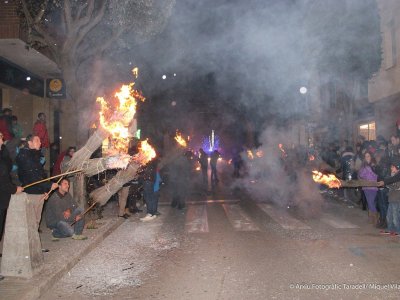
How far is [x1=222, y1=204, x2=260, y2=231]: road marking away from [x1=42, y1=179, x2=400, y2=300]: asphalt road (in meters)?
0.02

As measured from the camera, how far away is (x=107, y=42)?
9.41 metres

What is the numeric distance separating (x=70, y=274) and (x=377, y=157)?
692cm

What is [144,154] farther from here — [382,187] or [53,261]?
[382,187]

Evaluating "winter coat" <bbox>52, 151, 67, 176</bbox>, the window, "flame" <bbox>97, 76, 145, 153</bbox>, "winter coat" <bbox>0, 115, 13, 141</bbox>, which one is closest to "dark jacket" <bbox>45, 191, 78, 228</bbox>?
"flame" <bbox>97, 76, 145, 153</bbox>

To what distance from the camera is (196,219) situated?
9.23 meters

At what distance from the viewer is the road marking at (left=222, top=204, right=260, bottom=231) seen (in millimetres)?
8047

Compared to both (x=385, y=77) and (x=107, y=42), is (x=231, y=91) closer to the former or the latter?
Answer: (x=385, y=77)

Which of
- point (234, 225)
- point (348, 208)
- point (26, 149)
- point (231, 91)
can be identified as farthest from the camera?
point (231, 91)

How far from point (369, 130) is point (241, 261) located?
1341 centimetres

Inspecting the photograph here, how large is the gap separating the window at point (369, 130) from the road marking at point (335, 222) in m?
8.59

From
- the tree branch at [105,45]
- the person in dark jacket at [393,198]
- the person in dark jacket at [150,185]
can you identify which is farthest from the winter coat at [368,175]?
the tree branch at [105,45]

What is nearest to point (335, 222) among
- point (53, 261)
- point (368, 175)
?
point (368, 175)

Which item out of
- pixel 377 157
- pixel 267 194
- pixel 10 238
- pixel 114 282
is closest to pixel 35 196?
pixel 10 238

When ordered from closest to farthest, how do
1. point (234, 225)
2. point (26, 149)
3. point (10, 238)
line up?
1. point (10, 238)
2. point (26, 149)
3. point (234, 225)
